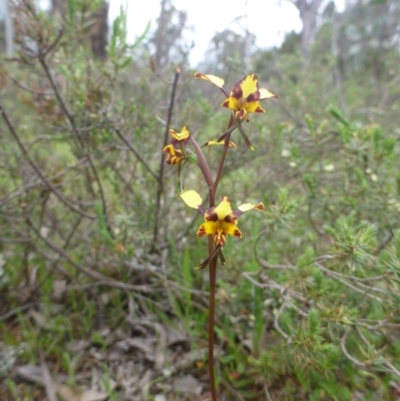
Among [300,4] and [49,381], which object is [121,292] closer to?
[49,381]

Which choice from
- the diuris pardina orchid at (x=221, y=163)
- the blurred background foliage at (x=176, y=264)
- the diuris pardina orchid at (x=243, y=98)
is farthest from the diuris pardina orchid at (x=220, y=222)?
the blurred background foliage at (x=176, y=264)

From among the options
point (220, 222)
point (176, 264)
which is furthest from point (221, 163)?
point (176, 264)

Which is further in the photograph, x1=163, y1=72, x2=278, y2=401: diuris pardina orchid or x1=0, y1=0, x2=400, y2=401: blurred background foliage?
x1=0, y1=0, x2=400, y2=401: blurred background foliage

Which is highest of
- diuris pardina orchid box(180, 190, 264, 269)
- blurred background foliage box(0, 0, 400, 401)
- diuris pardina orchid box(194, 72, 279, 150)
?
diuris pardina orchid box(194, 72, 279, 150)

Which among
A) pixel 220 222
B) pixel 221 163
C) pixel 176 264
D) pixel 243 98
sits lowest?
pixel 176 264

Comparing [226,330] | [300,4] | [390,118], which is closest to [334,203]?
[226,330]

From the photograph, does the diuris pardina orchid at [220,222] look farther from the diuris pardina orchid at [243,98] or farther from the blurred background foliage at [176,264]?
the blurred background foliage at [176,264]

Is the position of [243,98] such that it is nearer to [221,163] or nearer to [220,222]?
[221,163]

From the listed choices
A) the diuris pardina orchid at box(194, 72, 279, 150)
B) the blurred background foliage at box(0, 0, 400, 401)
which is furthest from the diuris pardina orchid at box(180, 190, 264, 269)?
the blurred background foliage at box(0, 0, 400, 401)

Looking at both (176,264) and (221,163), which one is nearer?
(221,163)

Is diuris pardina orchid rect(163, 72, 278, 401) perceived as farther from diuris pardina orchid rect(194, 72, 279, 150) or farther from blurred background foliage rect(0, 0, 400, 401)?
blurred background foliage rect(0, 0, 400, 401)

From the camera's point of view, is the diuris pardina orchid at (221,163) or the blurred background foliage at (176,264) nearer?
the diuris pardina orchid at (221,163)
